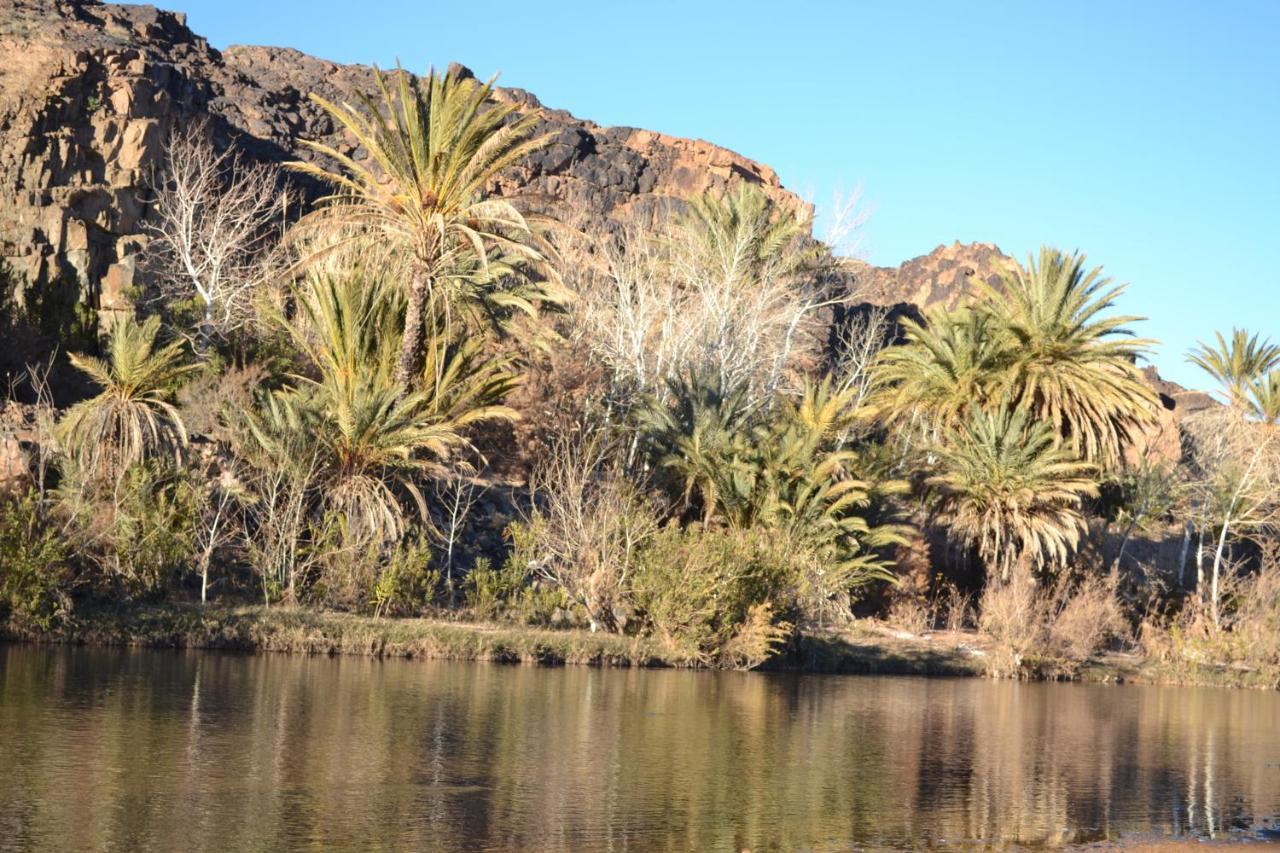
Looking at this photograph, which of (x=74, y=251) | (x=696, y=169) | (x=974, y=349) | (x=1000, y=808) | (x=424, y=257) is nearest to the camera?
(x=1000, y=808)

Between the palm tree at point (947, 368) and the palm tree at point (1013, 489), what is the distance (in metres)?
1.58

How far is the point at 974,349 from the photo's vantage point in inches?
1345

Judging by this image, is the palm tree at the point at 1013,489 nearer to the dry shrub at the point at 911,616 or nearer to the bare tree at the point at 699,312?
the dry shrub at the point at 911,616

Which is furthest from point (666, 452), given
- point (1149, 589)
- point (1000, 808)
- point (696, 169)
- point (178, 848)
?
point (696, 169)

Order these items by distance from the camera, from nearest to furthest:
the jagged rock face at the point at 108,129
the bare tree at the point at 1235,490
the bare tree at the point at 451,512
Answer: the bare tree at the point at 451,512, the bare tree at the point at 1235,490, the jagged rock face at the point at 108,129

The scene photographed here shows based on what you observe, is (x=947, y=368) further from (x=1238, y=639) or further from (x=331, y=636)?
(x=331, y=636)

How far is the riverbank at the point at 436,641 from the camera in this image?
20766 millimetres

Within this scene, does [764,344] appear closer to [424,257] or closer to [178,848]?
[424,257]

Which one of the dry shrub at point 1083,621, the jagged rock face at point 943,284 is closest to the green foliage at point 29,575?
the dry shrub at point 1083,621

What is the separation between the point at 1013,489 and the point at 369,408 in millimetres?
15615

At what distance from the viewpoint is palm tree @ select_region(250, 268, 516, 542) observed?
24.6m

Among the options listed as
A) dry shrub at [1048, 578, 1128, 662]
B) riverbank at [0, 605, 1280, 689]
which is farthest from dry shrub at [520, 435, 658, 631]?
dry shrub at [1048, 578, 1128, 662]

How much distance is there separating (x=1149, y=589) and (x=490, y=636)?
68.8 feet

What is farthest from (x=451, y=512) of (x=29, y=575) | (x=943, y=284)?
(x=943, y=284)
